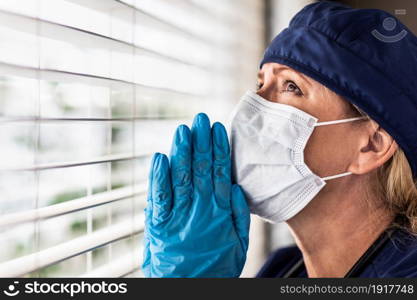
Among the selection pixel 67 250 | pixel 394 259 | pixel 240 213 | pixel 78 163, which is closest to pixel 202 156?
pixel 240 213

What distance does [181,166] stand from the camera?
0.94 m

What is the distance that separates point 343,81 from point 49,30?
691 mm

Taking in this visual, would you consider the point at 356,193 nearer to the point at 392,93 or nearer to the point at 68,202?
the point at 392,93

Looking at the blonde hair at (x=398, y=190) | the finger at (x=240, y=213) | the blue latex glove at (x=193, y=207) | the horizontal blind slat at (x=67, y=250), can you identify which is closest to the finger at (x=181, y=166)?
the blue latex glove at (x=193, y=207)

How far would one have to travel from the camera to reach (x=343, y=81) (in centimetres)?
101

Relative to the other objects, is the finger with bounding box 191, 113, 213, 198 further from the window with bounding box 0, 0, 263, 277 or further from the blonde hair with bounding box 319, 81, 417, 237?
the blonde hair with bounding box 319, 81, 417, 237

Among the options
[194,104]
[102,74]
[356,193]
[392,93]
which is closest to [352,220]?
[356,193]

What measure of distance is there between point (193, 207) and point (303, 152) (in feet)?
1.01

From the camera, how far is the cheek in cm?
105

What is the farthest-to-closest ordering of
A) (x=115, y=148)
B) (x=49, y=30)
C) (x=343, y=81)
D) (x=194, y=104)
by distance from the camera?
1. (x=194, y=104)
2. (x=115, y=148)
3. (x=343, y=81)
4. (x=49, y=30)

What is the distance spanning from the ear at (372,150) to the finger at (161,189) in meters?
0.49

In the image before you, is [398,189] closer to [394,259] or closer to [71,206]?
[394,259]

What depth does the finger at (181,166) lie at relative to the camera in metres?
0.94

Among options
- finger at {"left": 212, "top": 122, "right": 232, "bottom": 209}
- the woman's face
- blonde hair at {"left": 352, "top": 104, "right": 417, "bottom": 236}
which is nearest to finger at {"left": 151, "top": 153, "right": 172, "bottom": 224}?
finger at {"left": 212, "top": 122, "right": 232, "bottom": 209}
